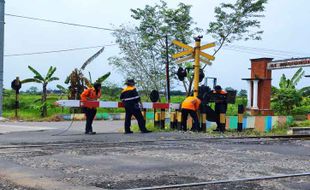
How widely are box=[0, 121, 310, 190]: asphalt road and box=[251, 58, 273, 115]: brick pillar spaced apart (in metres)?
15.6

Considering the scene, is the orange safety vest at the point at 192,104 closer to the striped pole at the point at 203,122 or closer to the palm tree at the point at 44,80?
the striped pole at the point at 203,122

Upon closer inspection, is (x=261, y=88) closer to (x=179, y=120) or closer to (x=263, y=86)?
(x=263, y=86)

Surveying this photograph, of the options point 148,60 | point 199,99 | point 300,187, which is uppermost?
point 148,60

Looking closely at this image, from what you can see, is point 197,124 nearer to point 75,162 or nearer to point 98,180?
point 75,162

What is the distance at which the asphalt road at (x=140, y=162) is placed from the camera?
6.60 meters

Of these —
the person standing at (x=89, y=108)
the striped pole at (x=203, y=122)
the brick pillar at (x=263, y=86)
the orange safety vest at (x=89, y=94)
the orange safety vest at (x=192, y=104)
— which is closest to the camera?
the person standing at (x=89, y=108)

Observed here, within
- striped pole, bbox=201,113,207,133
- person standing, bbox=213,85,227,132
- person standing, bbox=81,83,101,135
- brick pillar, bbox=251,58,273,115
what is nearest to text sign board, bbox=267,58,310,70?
brick pillar, bbox=251,58,273,115

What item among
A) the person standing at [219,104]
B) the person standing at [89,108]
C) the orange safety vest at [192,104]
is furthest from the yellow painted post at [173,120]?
the person standing at [89,108]

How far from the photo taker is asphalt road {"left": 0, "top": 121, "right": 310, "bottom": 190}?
21.6 ft

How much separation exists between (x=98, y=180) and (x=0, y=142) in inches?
199

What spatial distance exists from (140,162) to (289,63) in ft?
62.7

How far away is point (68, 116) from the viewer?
95.1ft

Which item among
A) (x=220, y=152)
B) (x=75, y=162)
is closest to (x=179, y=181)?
(x=75, y=162)

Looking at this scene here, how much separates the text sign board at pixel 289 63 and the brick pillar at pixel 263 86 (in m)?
0.37
